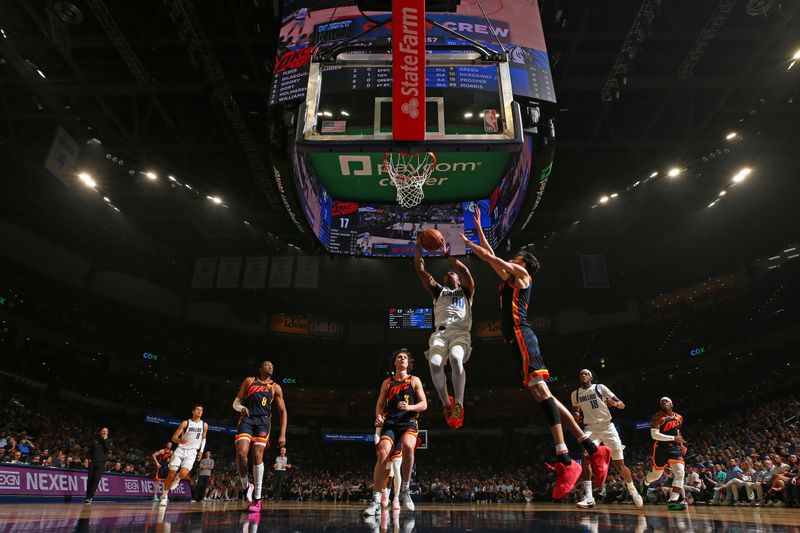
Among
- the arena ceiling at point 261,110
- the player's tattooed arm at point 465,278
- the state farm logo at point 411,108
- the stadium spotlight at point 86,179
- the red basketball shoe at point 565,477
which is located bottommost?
the red basketball shoe at point 565,477

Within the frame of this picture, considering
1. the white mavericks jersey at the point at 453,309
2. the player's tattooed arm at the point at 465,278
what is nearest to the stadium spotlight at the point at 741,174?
the player's tattooed arm at the point at 465,278

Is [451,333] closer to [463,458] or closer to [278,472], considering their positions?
[278,472]

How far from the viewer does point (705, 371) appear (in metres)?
27.2

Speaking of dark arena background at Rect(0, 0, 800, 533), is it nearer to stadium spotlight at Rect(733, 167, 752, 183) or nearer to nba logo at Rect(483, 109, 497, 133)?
nba logo at Rect(483, 109, 497, 133)

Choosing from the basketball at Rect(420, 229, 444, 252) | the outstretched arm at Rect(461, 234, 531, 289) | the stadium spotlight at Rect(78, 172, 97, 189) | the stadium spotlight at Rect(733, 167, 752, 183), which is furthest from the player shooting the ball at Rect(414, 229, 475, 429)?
the stadium spotlight at Rect(733, 167, 752, 183)

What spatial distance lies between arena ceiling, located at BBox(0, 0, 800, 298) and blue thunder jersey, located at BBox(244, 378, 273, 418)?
826 cm

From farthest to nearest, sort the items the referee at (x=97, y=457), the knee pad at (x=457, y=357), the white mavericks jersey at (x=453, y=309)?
the referee at (x=97, y=457) → the white mavericks jersey at (x=453, y=309) → the knee pad at (x=457, y=357)

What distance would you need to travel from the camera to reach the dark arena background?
22.6 ft

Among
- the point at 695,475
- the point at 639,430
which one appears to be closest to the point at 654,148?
the point at 695,475

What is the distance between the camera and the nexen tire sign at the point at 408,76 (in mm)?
6586

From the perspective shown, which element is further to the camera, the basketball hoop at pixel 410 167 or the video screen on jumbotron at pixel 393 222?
the video screen on jumbotron at pixel 393 222

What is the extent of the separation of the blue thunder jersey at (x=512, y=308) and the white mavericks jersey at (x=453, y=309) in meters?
0.67

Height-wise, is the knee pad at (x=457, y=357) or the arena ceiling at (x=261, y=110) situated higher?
the arena ceiling at (x=261, y=110)

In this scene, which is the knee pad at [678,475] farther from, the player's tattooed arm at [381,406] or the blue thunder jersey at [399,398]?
the player's tattooed arm at [381,406]
